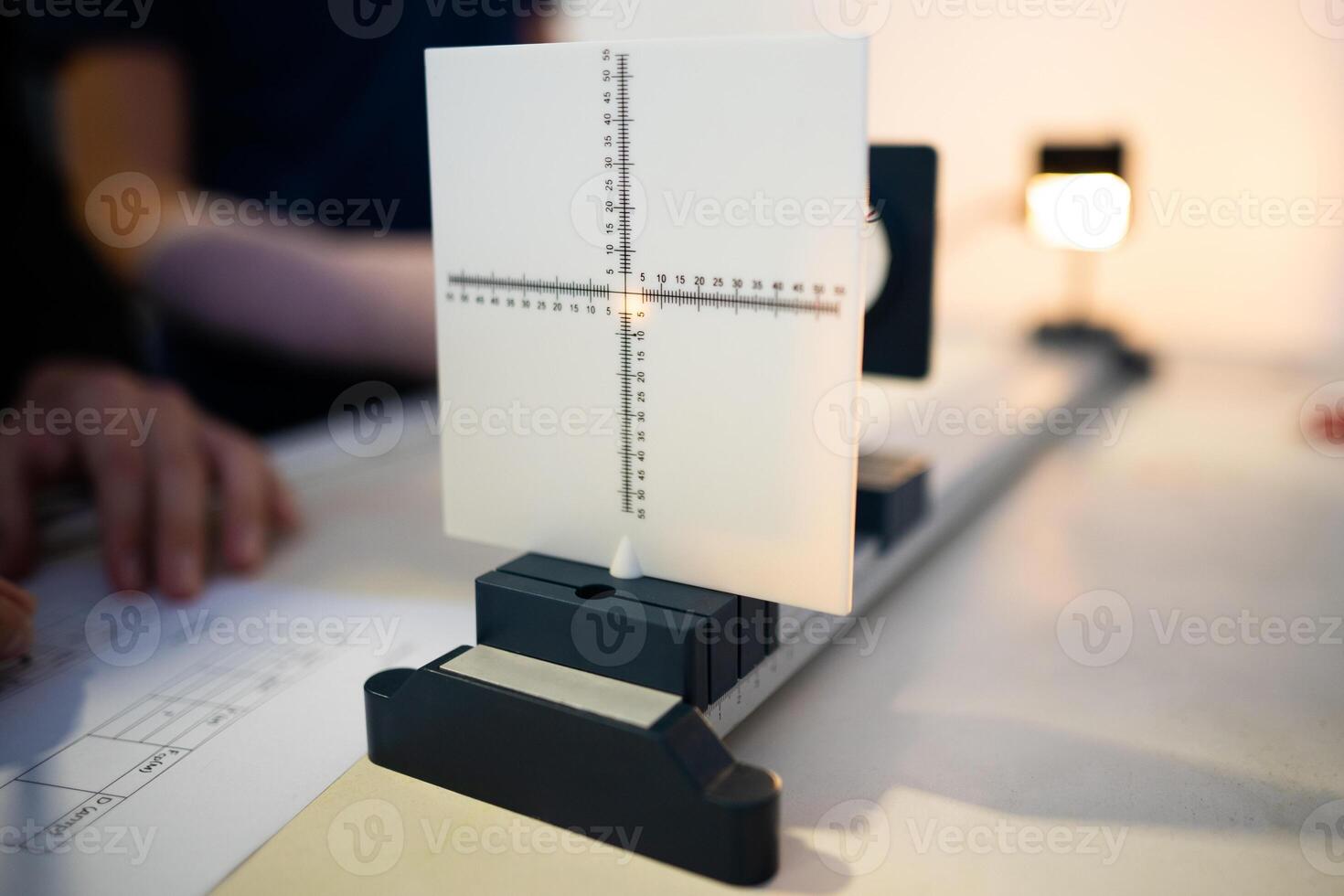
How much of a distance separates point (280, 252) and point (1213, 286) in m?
1.73

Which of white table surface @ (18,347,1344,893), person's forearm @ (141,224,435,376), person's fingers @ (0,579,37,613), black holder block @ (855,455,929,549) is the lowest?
white table surface @ (18,347,1344,893)

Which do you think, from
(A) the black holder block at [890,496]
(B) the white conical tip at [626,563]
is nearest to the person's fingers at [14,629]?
(B) the white conical tip at [626,563]

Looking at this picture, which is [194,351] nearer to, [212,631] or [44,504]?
[44,504]

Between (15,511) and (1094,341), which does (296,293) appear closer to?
(15,511)

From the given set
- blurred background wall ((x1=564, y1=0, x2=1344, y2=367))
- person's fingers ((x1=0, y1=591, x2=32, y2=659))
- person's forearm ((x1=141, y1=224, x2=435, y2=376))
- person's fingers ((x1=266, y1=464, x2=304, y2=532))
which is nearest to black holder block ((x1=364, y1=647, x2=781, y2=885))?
person's fingers ((x1=0, y1=591, x2=32, y2=659))

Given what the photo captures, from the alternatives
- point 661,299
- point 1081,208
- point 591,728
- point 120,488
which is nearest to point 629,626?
point 591,728

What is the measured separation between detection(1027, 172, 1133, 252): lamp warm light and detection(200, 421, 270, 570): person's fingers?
1200 mm

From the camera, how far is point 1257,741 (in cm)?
68

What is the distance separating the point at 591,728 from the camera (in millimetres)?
562

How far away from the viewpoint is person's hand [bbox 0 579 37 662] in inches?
→ 28.6

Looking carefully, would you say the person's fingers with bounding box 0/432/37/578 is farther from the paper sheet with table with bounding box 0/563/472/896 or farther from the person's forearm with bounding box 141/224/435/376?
the person's forearm with bounding box 141/224/435/376

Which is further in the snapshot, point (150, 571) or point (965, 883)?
point (150, 571)

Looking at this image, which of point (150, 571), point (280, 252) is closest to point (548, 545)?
point (150, 571)

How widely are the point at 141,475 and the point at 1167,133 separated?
1.86 m
